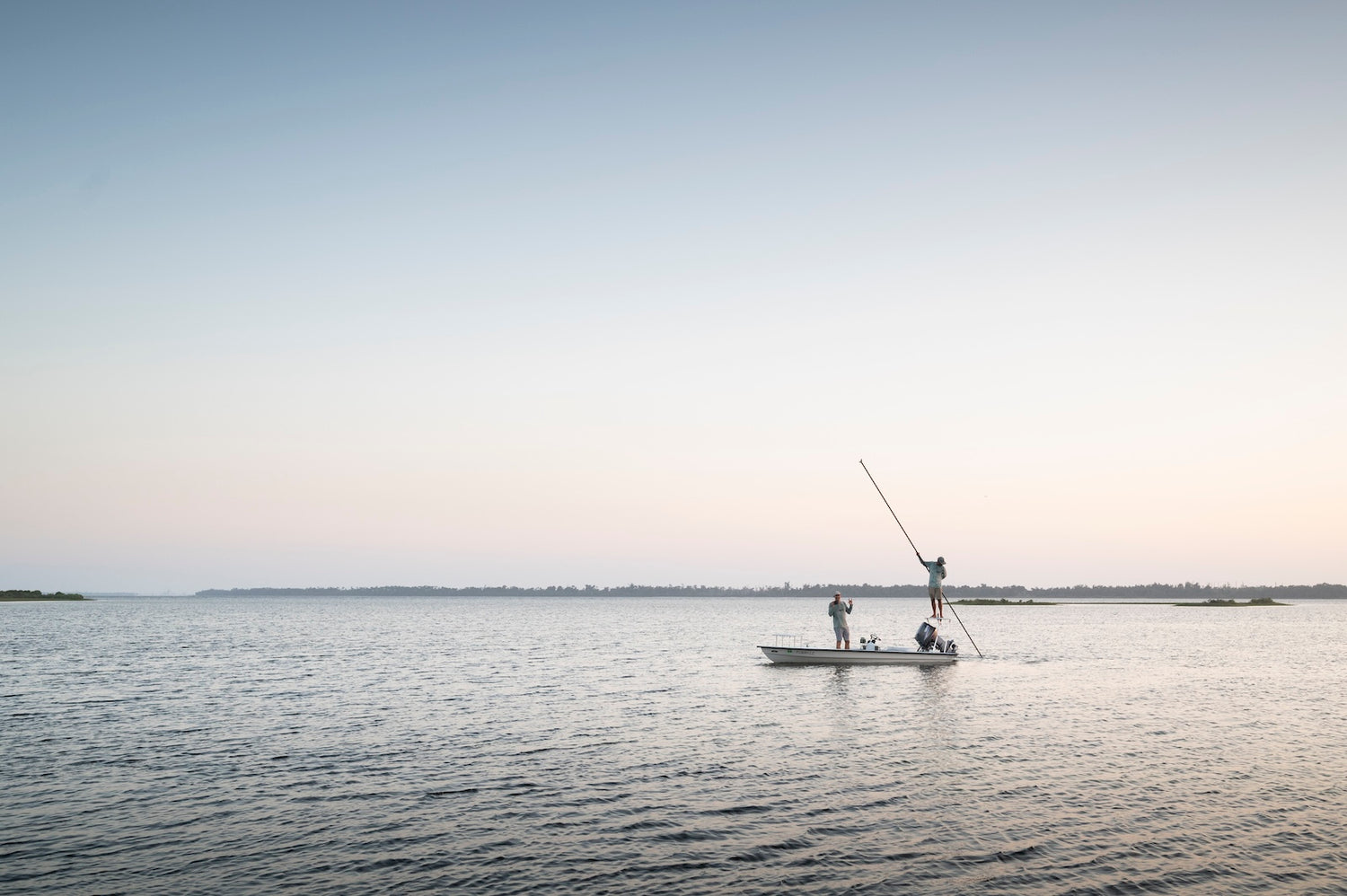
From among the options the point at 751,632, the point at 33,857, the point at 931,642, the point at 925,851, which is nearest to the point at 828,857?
the point at 925,851

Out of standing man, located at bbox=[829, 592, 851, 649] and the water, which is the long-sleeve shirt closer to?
standing man, located at bbox=[829, 592, 851, 649]

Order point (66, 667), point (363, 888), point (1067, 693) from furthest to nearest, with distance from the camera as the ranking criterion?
point (66, 667), point (1067, 693), point (363, 888)

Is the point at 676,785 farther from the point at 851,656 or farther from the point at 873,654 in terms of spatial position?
the point at 873,654

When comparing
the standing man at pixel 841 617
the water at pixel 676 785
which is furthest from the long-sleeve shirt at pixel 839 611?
the water at pixel 676 785

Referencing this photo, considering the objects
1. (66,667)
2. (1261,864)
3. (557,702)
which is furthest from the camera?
(66,667)

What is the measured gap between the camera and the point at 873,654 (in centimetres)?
4725

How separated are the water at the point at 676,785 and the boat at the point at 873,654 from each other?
2.43 meters

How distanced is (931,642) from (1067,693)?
11.3m

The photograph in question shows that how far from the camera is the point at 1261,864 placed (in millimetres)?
14281

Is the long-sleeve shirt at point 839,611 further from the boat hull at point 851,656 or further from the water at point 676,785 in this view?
the water at point 676,785

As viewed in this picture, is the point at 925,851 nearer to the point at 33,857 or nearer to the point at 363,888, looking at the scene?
the point at 363,888

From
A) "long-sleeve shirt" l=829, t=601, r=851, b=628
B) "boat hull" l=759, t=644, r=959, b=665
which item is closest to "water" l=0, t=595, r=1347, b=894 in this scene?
"boat hull" l=759, t=644, r=959, b=665

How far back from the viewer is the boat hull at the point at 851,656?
4634cm

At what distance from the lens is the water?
556 inches
